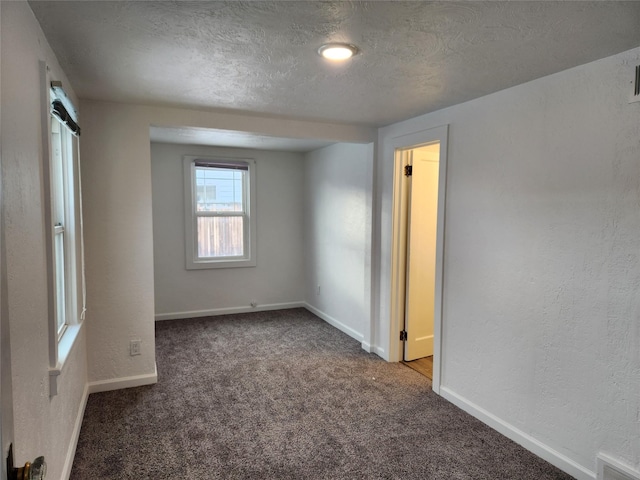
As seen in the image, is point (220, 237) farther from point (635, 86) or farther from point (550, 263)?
point (635, 86)

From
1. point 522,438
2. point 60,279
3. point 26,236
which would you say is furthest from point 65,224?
point 522,438

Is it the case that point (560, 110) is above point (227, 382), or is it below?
above

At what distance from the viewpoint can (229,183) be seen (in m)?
5.34

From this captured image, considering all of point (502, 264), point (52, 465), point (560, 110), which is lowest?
point (52, 465)

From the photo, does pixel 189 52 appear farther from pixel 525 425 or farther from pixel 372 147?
pixel 525 425

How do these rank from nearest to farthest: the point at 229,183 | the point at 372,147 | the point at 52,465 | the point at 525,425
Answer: the point at 52,465 < the point at 525,425 < the point at 372,147 < the point at 229,183

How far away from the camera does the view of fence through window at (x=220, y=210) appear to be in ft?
17.1

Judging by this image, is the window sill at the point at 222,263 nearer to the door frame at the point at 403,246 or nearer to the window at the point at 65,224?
the door frame at the point at 403,246

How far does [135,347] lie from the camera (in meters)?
3.17

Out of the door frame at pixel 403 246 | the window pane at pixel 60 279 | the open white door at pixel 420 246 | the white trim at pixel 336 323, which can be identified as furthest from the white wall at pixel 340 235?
the window pane at pixel 60 279

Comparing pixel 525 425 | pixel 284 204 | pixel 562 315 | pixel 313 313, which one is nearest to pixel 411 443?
pixel 525 425

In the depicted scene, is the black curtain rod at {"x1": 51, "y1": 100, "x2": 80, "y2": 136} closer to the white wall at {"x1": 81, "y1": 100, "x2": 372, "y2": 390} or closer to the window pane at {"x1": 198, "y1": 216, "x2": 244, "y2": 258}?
the white wall at {"x1": 81, "y1": 100, "x2": 372, "y2": 390}

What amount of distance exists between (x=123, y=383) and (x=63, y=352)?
118cm

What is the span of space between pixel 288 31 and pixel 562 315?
2.01m
